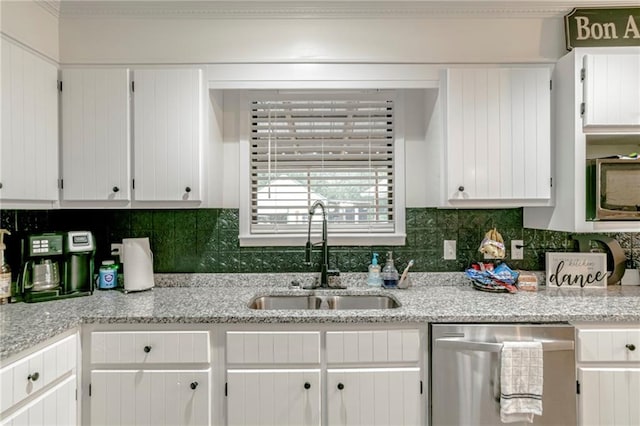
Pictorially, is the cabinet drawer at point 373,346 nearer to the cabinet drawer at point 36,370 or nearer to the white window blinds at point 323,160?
the white window blinds at point 323,160

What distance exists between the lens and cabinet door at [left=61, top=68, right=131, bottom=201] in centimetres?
196

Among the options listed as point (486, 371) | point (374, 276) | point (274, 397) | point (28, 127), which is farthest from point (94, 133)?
point (486, 371)

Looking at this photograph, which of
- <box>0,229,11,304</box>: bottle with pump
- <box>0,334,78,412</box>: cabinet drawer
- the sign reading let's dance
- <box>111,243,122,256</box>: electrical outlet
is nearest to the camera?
<box>0,334,78,412</box>: cabinet drawer

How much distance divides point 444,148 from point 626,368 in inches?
51.2

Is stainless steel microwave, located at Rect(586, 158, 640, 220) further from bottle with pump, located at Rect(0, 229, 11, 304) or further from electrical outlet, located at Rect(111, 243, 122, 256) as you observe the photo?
bottle with pump, located at Rect(0, 229, 11, 304)

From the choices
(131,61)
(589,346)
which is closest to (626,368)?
(589,346)

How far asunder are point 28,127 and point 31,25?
517 mm

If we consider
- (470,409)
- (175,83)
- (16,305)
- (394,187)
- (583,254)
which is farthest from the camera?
(394,187)

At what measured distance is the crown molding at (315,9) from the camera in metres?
1.99

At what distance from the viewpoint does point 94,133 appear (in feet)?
6.45

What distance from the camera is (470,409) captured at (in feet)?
5.33

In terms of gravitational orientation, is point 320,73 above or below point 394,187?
above

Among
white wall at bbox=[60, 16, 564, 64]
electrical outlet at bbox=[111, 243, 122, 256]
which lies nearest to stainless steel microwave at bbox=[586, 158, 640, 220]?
white wall at bbox=[60, 16, 564, 64]

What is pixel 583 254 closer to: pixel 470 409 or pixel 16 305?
pixel 470 409
